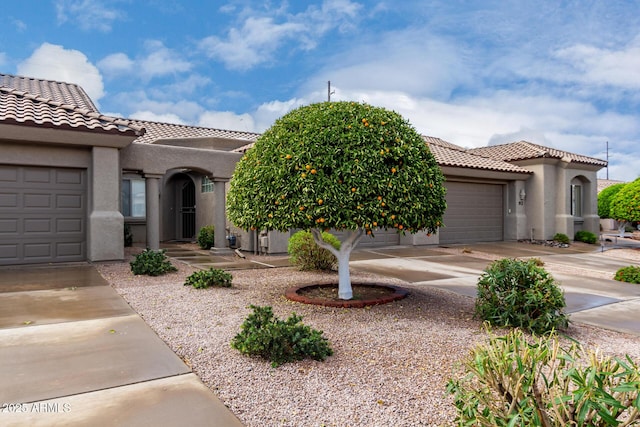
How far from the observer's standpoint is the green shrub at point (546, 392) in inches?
79.0

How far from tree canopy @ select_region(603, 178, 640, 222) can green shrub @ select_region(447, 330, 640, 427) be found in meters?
20.7

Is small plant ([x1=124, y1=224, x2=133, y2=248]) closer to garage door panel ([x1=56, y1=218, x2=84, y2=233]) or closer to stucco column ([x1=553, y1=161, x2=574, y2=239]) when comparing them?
garage door panel ([x1=56, y1=218, x2=84, y2=233])

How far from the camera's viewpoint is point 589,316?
6.46 m

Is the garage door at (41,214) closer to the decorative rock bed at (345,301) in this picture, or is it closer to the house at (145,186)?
the house at (145,186)

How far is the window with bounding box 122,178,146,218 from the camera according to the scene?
17.9 metres

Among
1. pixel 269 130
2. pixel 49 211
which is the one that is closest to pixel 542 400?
pixel 269 130

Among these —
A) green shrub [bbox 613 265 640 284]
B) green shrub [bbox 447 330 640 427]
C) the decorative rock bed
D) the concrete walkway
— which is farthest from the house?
green shrub [bbox 447 330 640 427]

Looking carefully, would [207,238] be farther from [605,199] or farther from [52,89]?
[605,199]

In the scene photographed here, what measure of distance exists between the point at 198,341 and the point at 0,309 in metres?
3.43

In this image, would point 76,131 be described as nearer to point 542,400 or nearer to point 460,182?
point 542,400

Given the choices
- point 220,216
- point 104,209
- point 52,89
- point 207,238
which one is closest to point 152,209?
point 104,209

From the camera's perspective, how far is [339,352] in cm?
456

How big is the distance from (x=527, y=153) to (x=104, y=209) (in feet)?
59.5

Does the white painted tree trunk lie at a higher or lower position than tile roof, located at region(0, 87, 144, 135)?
lower
